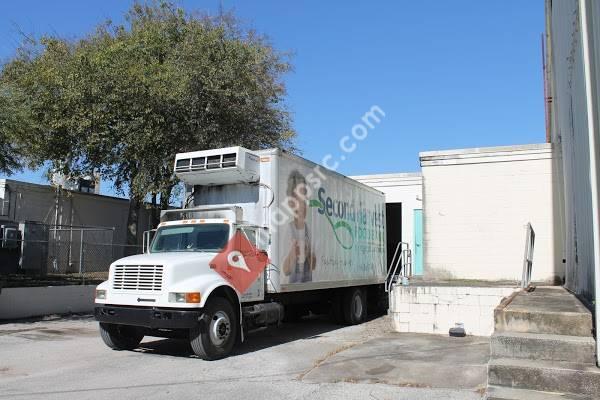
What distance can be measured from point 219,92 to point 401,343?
30.9 ft

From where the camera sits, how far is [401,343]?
10867mm

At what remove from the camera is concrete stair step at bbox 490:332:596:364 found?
5.26m

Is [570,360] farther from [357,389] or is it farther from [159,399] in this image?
[159,399]

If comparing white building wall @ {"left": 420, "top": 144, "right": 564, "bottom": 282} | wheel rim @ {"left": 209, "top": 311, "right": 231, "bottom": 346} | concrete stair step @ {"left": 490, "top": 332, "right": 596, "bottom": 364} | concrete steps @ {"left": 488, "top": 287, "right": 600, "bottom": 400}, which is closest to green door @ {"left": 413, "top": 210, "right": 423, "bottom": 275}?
white building wall @ {"left": 420, "top": 144, "right": 564, "bottom": 282}

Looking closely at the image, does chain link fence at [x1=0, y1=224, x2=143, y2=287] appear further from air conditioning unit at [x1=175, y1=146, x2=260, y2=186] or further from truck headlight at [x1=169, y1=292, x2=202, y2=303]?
truck headlight at [x1=169, y1=292, x2=202, y2=303]

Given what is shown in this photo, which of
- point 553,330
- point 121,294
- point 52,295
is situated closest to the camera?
point 553,330

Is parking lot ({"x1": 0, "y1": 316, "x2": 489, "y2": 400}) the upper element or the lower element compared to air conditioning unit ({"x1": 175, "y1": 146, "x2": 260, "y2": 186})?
lower

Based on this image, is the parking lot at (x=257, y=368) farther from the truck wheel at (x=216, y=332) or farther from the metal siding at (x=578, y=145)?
the metal siding at (x=578, y=145)

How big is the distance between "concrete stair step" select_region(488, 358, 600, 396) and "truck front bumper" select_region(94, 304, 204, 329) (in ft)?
16.7

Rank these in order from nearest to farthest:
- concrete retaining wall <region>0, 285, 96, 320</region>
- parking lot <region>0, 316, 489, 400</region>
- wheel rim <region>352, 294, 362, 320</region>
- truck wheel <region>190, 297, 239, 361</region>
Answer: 1. parking lot <region>0, 316, 489, 400</region>
2. truck wheel <region>190, 297, 239, 361</region>
3. concrete retaining wall <region>0, 285, 96, 320</region>
4. wheel rim <region>352, 294, 362, 320</region>

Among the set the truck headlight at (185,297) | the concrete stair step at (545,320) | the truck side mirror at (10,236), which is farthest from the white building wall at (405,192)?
the concrete stair step at (545,320)

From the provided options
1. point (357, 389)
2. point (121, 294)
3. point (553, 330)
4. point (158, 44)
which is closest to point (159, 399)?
point (357, 389)

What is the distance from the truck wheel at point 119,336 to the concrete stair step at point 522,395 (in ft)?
23.6

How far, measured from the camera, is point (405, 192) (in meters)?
20.9
